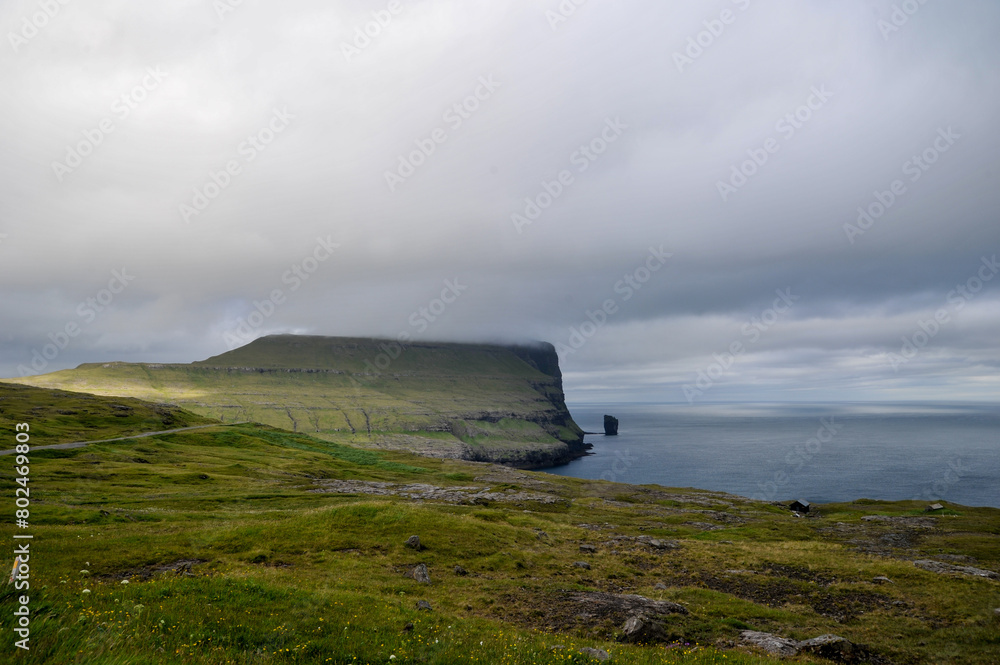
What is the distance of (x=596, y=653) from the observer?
16328mm

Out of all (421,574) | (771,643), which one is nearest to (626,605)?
(771,643)

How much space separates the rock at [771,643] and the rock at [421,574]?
17.3m

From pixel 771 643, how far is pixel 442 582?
1777 cm

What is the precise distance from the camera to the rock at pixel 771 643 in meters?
21.1

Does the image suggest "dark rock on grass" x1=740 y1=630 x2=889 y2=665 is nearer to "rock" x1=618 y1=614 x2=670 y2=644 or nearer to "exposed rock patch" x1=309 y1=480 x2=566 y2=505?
"rock" x1=618 y1=614 x2=670 y2=644

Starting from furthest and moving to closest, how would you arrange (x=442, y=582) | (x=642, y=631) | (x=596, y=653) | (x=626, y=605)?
(x=442, y=582)
(x=626, y=605)
(x=642, y=631)
(x=596, y=653)

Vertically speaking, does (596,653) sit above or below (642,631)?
above

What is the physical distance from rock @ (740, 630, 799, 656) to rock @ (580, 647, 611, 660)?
950 centimetres

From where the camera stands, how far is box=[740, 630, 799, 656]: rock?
2109 centimetres

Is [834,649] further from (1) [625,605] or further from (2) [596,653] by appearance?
(2) [596,653]

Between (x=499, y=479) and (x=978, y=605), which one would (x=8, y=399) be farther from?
(x=978, y=605)

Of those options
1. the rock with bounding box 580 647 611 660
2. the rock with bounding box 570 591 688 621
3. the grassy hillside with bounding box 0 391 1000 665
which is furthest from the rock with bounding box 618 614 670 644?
the rock with bounding box 580 647 611 660

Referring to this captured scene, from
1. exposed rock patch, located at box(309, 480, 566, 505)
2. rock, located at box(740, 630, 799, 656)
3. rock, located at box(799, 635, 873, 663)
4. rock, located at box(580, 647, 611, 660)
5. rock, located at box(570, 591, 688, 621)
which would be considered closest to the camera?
rock, located at box(580, 647, 611, 660)

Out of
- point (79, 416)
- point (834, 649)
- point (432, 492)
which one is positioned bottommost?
point (432, 492)
